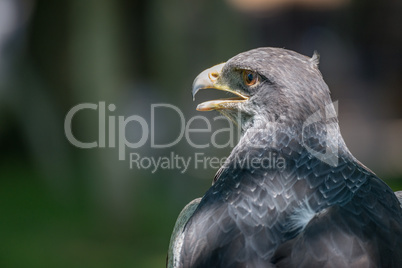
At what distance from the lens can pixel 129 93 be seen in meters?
9.37

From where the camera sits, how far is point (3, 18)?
1022 cm

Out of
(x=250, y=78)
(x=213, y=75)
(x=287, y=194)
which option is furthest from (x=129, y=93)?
(x=287, y=194)

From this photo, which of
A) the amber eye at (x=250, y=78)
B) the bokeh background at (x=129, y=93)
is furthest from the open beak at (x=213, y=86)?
the bokeh background at (x=129, y=93)

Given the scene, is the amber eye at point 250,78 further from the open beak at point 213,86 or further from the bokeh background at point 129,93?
the bokeh background at point 129,93

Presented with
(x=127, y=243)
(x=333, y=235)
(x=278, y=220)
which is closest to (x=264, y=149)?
(x=278, y=220)

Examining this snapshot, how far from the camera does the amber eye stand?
3.09 m

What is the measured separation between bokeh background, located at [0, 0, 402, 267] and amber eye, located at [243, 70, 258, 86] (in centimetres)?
437

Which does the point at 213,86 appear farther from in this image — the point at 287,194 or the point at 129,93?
the point at 129,93

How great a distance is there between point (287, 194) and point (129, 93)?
708 centimetres

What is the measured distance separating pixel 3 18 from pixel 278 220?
9.20m

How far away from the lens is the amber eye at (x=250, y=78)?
3090 millimetres

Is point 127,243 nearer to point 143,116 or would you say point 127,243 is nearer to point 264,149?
point 143,116

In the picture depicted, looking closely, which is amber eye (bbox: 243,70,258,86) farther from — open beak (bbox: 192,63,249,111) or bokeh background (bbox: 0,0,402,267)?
bokeh background (bbox: 0,0,402,267)

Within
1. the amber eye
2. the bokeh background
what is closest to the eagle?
the amber eye
